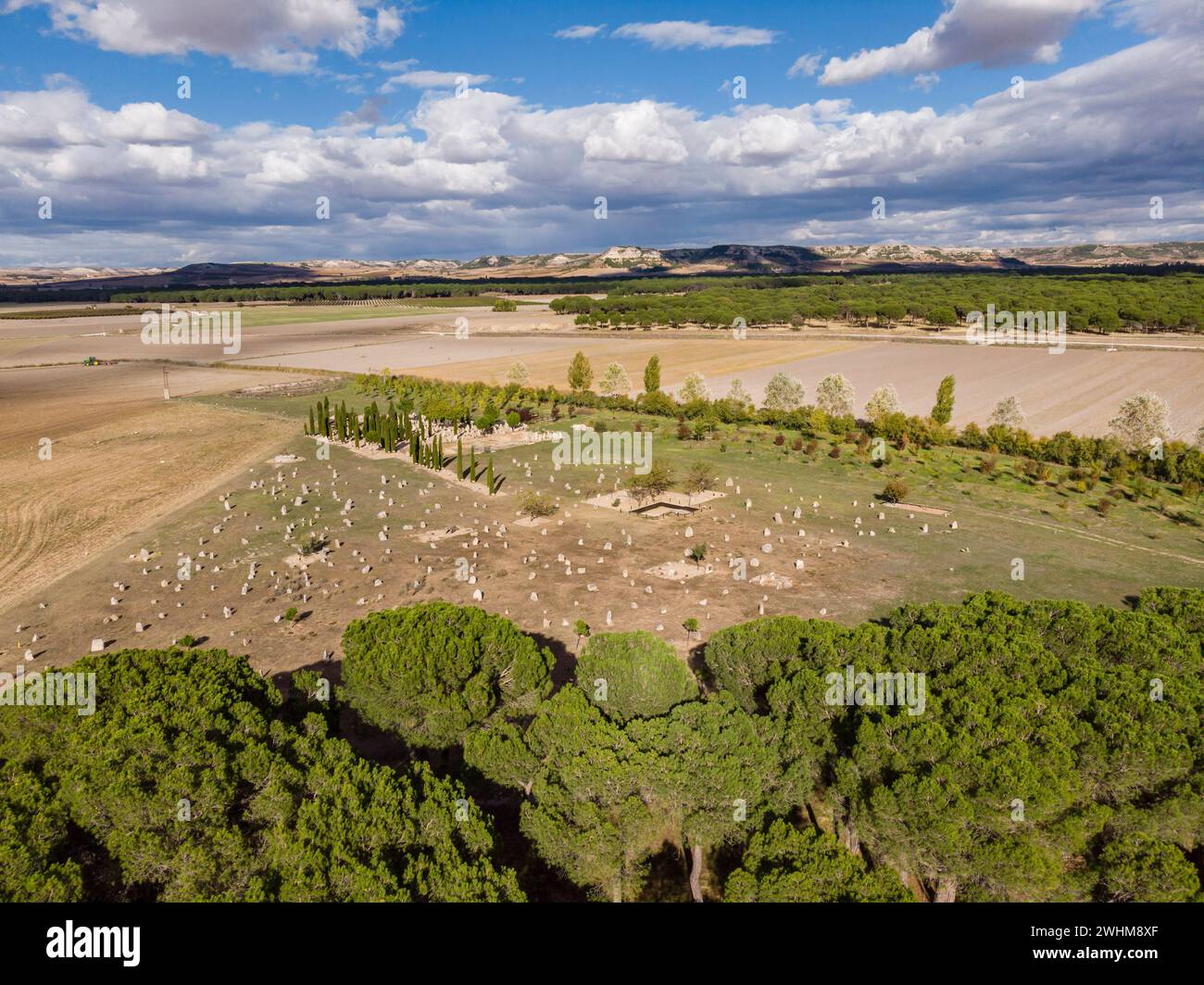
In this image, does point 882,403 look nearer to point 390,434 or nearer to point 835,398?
point 835,398

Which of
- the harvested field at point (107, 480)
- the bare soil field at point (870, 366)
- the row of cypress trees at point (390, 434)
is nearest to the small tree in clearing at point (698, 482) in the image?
the row of cypress trees at point (390, 434)

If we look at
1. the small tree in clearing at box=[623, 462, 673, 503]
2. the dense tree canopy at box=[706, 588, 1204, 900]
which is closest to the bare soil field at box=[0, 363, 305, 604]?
the small tree in clearing at box=[623, 462, 673, 503]

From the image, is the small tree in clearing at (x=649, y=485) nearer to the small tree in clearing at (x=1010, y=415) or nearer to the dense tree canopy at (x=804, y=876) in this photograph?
the dense tree canopy at (x=804, y=876)

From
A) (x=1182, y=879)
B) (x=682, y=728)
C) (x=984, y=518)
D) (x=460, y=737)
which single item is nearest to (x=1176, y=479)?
(x=984, y=518)
